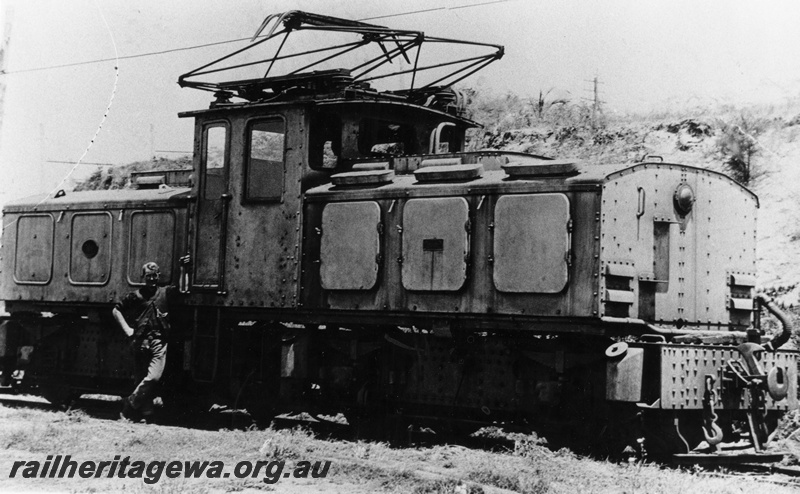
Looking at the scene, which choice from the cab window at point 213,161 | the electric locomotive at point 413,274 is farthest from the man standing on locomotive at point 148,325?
the cab window at point 213,161

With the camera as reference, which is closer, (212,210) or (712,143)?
(212,210)

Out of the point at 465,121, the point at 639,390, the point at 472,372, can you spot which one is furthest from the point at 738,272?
the point at 465,121

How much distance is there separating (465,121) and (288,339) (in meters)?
3.43

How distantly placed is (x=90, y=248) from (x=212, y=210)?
2.28 metres

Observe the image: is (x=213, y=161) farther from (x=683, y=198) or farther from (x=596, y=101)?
(x=596, y=101)

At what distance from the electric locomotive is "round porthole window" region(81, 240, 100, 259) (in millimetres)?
31

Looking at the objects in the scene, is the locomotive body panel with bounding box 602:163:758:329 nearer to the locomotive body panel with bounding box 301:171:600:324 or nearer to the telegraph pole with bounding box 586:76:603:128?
the locomotive body panel with bounding box 301:171:600:324

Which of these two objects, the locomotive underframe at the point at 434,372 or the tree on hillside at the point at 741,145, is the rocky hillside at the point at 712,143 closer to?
the tree on hillside at the point at 741,145

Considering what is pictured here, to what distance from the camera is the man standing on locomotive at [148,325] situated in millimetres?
11477

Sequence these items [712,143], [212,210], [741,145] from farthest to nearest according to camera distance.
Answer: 1. [712,143]
2. [741,145]
3. [212,210]

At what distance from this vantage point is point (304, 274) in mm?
11078

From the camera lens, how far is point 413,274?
33.5 ft

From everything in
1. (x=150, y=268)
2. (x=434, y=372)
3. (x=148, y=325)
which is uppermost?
(x=150, y=268)

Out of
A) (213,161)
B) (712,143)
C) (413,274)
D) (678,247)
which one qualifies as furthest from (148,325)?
(712,143)
